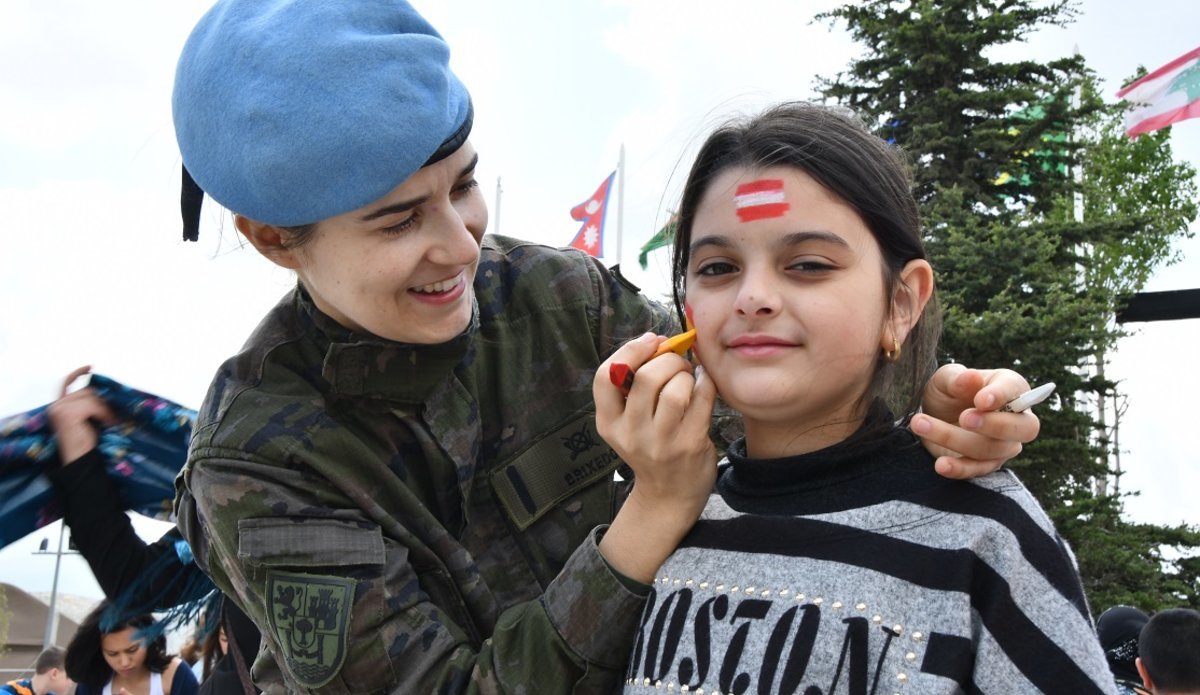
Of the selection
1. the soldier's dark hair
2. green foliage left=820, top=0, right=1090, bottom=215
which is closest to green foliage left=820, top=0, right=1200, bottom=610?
green foliage left=820, top=0, right=1090, bottom=215

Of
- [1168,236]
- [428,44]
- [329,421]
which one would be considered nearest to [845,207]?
[428,44]

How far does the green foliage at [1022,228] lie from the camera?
13.7 m

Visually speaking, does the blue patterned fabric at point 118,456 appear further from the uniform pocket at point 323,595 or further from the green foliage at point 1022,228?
the green foliage at point 1022,228

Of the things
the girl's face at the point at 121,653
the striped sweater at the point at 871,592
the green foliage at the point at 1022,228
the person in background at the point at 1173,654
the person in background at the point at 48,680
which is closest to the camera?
the striped sweater at the point at 871,592

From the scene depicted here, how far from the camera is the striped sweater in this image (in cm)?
136

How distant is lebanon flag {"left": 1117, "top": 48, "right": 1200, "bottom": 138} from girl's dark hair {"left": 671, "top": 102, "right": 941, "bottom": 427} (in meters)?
15.6

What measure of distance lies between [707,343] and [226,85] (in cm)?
95

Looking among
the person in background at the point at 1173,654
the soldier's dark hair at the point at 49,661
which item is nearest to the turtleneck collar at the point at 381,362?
the person in background at the point at 1173,654

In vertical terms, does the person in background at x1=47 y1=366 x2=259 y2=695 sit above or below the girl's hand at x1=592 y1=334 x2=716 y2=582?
below

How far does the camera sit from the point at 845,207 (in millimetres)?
1696

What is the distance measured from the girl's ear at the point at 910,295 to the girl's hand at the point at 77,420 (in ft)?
7.15

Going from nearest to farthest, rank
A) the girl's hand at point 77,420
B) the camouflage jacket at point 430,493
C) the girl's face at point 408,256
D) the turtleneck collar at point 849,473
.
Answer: the turtleneck collar at point 849,473, the camouflage jacket at point 430,493, the girl's face at point 408,256, the girl's hand at point 77,420

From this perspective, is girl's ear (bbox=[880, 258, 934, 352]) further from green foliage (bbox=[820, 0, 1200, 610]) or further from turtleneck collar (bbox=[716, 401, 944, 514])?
green foliage (bbox=[820, 0, 1200, 610])

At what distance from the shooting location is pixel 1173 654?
4.29 m
